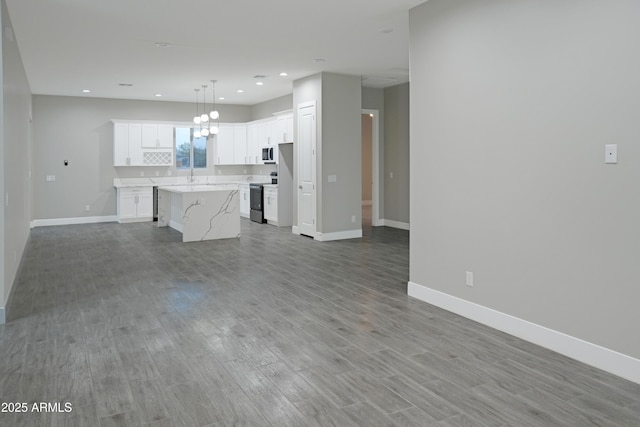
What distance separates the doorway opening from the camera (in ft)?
33.6

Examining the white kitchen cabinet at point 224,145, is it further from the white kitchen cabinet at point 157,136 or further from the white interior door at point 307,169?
the white interior door at point 307,169

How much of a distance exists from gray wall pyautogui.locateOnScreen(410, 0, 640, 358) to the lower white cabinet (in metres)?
7.94

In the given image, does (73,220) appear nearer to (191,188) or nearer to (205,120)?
(191,188)

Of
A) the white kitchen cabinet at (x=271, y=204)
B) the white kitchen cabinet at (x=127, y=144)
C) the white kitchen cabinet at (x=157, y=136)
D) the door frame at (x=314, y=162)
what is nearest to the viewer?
the door frame at (x=314, y=162)

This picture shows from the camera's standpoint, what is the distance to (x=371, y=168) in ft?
43.7

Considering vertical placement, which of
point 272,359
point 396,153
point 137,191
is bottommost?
point 272,359

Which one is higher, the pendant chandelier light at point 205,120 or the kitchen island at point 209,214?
the pendant chandelier light at point 205,120

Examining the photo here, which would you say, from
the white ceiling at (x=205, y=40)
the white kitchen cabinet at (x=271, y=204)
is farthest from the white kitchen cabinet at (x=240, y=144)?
the white ceiling at (x=205, y=40)

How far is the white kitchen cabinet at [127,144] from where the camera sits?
11.0 metres

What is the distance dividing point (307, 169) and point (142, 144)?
4873 mm

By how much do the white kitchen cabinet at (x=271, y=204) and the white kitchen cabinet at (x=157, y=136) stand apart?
2.91 m

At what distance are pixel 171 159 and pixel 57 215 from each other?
284 centimetres

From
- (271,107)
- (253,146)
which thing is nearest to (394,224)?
(271,107)

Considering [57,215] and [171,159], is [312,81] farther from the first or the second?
[57,215]
